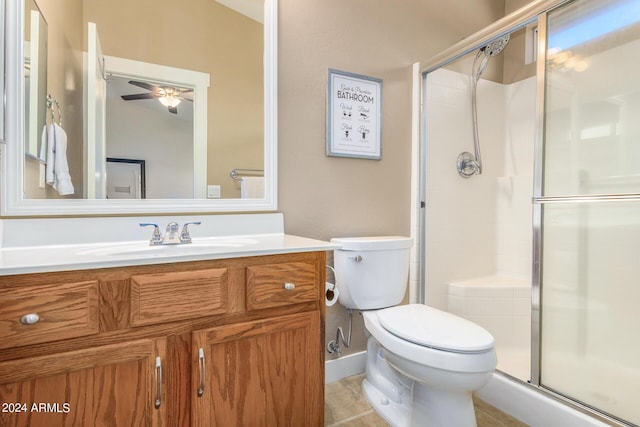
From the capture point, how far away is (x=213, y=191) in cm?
149

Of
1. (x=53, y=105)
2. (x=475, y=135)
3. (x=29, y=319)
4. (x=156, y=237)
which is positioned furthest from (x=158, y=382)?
(x=475, y=135)

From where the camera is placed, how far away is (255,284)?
1.07m

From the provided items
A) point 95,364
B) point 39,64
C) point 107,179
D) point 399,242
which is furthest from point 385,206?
point 39,64

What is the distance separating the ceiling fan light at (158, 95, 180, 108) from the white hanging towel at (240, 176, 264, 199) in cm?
42

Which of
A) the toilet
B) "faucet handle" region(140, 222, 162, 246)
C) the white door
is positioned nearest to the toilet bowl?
the toilet

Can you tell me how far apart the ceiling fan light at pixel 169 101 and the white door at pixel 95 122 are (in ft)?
0.66

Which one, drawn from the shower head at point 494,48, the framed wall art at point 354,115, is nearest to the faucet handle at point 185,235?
the framed wall art at point 354,115

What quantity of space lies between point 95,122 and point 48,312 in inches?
31.2

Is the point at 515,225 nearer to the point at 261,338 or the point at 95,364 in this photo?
the point at 261,338

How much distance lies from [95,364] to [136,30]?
1236mm

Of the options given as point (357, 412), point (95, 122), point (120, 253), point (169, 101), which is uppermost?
point (169, 101)

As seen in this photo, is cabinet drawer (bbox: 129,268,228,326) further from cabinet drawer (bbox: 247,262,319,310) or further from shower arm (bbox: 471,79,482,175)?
shower arm (bbox: 471,79,482,175)

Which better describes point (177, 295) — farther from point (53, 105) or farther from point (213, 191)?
point (53, 105)

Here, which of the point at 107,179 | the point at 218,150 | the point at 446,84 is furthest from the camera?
the point at 446,84
